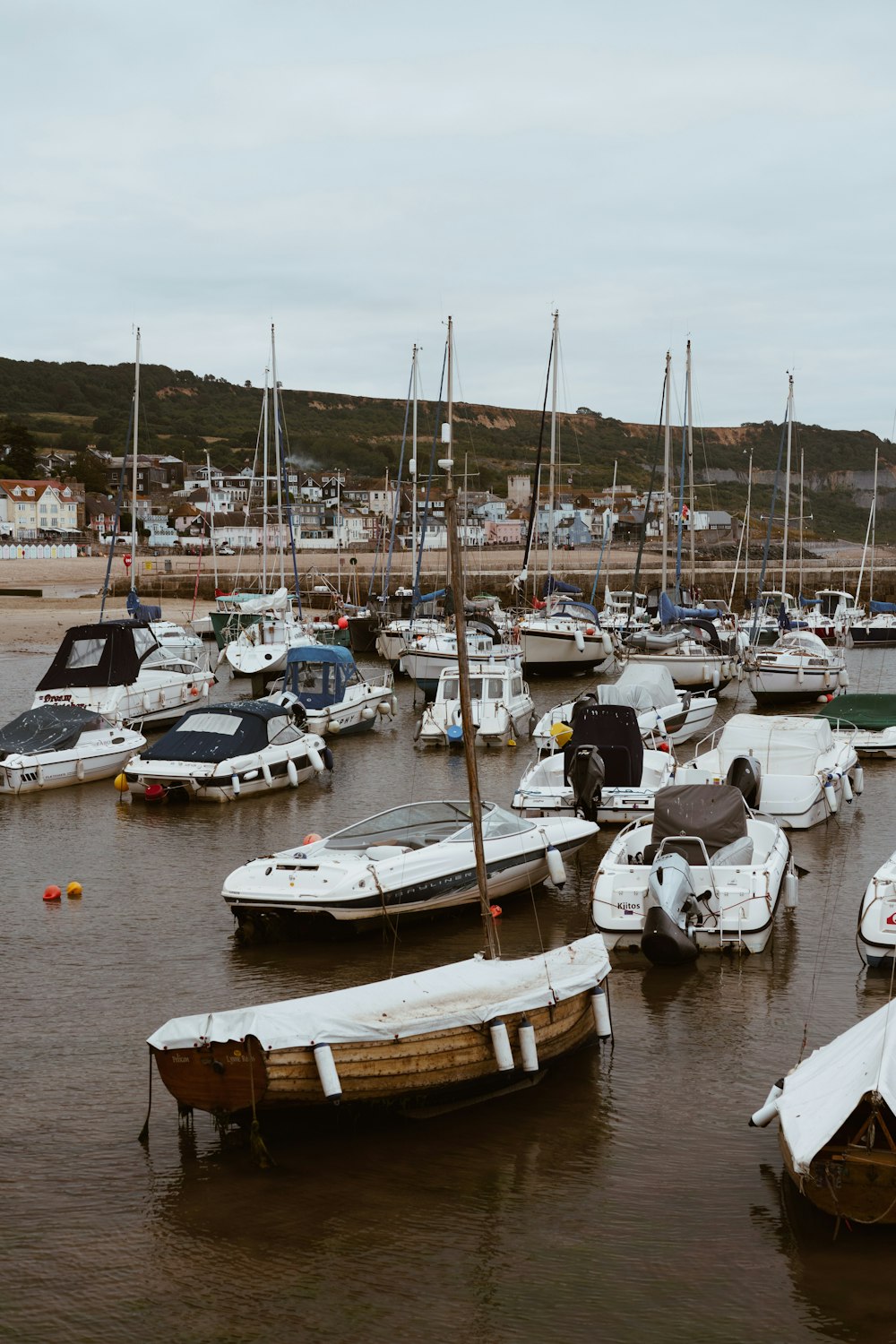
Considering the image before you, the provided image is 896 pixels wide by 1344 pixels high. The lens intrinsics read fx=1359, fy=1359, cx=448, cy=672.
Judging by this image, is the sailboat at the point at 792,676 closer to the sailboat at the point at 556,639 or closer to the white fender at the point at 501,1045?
the sailboat at the point at 556,639

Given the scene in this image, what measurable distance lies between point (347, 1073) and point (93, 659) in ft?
78.9

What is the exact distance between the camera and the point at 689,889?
16719 millimetres

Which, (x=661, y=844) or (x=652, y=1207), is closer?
(x=652, y=1207)

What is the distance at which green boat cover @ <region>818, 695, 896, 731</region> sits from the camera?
3288 centimetres

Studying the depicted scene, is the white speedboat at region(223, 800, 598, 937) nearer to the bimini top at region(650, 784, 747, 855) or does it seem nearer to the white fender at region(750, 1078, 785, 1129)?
the bimini top at region(650, 784, 747, 855)

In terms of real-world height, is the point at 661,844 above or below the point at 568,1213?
above

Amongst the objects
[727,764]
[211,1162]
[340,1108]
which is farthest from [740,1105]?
[727,764]

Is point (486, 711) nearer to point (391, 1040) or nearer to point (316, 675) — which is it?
point (316, 675)

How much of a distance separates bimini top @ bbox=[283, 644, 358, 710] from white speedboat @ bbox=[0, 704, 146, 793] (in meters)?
5.87

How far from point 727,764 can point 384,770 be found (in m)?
8.94

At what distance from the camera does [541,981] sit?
1278 centimetres

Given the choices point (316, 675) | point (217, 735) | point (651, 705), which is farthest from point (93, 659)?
point (651, 705)

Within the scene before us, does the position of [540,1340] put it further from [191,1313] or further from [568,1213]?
[191,1313]

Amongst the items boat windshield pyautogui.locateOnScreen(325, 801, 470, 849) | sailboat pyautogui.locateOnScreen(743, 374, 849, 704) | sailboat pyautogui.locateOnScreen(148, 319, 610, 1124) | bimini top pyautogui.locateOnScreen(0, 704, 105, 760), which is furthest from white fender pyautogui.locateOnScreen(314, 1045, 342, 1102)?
sailboat pyautogui.locateOnScreen(743, 374, 849, 704)
